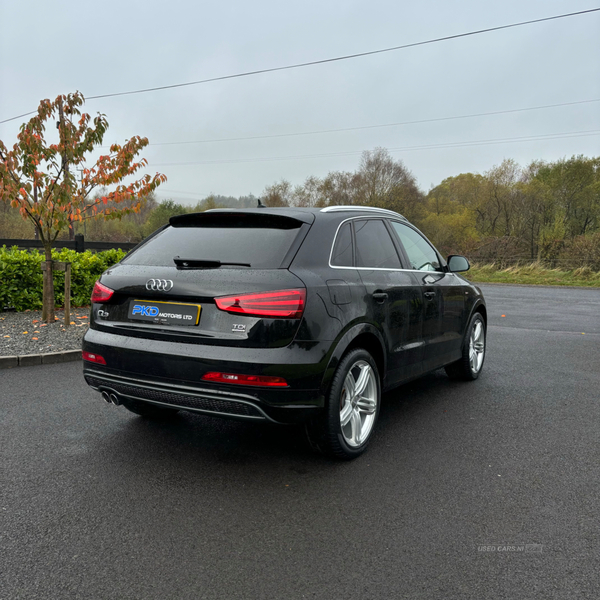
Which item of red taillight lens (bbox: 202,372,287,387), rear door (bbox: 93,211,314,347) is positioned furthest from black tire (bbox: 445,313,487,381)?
red taillight lens (bbox: 202,372,287,387)

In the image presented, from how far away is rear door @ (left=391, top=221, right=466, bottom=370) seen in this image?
190 inches

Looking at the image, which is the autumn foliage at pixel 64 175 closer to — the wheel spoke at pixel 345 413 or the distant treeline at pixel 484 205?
the wheel spoke at pixel 345 413

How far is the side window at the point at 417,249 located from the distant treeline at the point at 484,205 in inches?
1043

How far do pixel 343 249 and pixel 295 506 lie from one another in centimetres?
172

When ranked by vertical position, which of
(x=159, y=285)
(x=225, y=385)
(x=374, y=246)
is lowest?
(x=225, y=385)

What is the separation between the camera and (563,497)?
3230 millimetres

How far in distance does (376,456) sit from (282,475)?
737mm

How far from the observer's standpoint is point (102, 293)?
376 centimetres

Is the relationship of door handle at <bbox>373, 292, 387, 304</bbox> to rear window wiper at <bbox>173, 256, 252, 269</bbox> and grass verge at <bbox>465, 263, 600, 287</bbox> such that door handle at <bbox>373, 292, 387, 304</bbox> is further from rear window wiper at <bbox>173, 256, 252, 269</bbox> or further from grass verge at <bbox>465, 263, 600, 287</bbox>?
grass verge at <bbox>465, 263, 600, 287</bbox>

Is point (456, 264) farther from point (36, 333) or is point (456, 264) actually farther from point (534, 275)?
point (534, 275)

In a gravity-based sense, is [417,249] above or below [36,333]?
above

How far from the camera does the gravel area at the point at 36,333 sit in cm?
713

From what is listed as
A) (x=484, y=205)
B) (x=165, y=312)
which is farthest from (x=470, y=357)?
(x=484, y=205)

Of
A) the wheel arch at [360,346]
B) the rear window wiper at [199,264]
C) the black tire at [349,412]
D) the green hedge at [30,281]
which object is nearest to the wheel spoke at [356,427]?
the black tire at [349,412]
